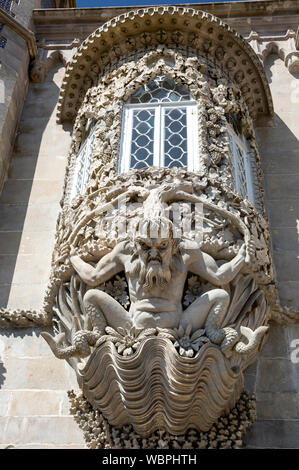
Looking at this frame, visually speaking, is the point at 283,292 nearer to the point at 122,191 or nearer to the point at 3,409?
the point at 122,191

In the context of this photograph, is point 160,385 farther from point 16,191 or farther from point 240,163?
point 16,191

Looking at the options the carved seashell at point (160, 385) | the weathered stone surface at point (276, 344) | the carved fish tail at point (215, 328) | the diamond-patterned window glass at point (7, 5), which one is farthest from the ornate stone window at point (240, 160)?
the diamond-patterned window glass at point (7, 5)

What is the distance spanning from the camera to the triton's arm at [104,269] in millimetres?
7594

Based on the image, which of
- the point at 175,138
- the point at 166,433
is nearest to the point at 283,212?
the point at 175,138

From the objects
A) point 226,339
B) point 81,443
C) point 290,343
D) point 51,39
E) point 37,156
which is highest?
point 51,39

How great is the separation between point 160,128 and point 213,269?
3075 mm

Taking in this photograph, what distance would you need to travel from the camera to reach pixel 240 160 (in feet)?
33.0

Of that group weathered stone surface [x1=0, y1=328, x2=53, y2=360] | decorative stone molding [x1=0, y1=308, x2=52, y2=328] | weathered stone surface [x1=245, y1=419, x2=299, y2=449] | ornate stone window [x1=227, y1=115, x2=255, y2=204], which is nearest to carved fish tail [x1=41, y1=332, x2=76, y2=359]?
weathered stone surface [x1=0, y1=328, x2=53, y2=360]

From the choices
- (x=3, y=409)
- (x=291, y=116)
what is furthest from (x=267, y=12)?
(x=3, y=409)

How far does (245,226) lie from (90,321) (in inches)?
92.5

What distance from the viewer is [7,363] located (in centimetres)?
844

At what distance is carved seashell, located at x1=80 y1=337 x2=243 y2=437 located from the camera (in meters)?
A: 6.75

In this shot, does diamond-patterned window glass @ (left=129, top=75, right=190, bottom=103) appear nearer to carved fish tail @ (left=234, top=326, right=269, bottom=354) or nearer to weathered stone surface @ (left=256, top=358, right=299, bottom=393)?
weathered stone surface @ (left=256, top=358, right=299, bottom=393)

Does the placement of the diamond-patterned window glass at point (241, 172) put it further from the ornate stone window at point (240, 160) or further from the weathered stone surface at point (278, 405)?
the weathered stone surface at point (278, 405)
